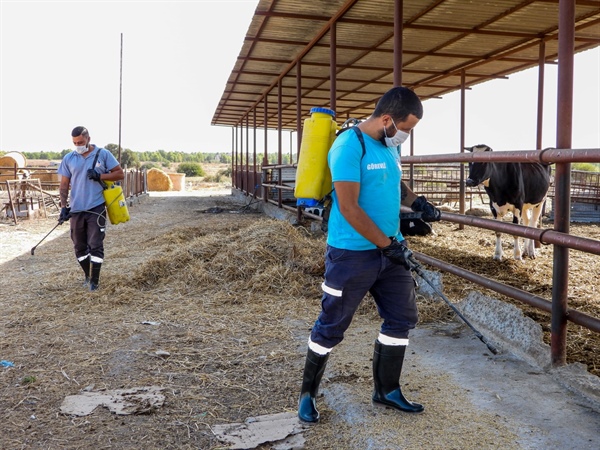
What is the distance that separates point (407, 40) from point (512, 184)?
313 cm

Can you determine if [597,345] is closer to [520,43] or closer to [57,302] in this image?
[57,302]

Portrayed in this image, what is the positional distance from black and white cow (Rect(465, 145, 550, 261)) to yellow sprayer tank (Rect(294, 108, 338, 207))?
579 centimetres

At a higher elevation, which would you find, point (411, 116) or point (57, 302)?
point (411, 116)

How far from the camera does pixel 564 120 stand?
3.39m

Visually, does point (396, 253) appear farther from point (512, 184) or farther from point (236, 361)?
point (512, 184)

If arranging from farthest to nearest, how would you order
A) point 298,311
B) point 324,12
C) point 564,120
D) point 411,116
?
point 324,12 → point 298,311 → point 564,120 → point 411,116

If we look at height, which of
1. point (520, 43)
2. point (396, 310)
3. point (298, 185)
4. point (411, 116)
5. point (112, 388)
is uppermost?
point (520, 43)

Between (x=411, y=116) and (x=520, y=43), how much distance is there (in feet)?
26.1

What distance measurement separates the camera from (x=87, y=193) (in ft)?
20.6

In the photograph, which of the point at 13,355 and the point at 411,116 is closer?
the point at 411,116

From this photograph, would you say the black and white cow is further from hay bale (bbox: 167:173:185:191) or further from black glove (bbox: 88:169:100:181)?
hay bale (bbox: 167:173:185:191)

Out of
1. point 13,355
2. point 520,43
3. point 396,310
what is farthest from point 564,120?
point 520,43

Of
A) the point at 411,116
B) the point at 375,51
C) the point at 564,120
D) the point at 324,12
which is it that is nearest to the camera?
the point at 411,116

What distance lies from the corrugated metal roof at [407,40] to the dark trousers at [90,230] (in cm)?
369
